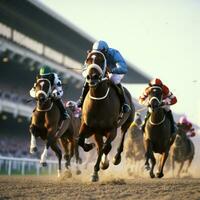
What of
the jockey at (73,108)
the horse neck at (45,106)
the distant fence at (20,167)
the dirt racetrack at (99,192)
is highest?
the jockey at (73,108)

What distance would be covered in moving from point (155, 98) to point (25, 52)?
1603 cm

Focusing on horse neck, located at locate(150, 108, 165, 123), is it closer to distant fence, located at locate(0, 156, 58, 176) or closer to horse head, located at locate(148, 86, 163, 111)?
horse head, located at locate(148, 86, 163, 111)

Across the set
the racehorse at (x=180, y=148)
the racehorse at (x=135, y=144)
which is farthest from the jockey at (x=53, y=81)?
the racehorse at (x=135, y=144)

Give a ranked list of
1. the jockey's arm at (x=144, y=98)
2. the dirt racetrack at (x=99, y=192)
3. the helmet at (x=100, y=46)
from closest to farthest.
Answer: the dirt racetrack at (x=99, y=192), the helmet at (x=100, y=46), the jockey's arm at (x=144, y=98)

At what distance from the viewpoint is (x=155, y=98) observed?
1047 cm

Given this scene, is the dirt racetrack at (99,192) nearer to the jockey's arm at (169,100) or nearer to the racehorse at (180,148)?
the jockey's arm at (169,100)

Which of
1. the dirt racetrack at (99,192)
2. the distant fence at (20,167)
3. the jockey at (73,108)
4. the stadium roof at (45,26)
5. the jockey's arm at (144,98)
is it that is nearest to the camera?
the dirt racetrack at (99,192)

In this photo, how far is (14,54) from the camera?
24.7 meters

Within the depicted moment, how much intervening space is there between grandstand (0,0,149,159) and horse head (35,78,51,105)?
11093 millimetres

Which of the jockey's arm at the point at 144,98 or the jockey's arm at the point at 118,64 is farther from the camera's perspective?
the jockey's arm at the point at 144,98

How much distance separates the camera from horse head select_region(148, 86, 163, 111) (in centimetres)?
1046

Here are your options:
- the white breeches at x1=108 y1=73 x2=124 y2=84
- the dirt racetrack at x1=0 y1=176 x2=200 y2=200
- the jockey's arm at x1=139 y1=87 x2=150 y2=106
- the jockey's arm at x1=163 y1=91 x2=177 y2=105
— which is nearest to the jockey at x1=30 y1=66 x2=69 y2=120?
the jockey's arm at x1=139 y1=87 x2=150 y2=106

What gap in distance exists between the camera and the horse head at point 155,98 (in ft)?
34.3

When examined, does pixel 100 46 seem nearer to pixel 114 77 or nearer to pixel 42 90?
pixel 114 77
